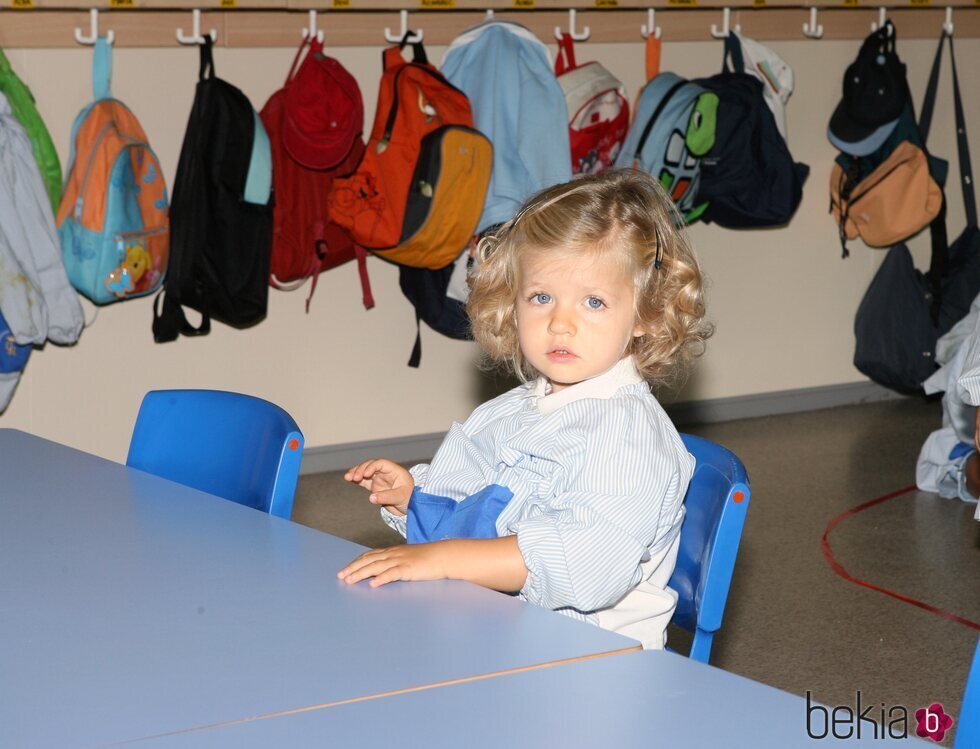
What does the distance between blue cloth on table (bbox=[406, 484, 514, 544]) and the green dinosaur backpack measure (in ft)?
7.66

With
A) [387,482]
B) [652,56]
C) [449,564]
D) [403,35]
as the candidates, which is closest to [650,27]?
[652,56]

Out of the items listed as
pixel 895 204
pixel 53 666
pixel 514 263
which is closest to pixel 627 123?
pixel 895 204

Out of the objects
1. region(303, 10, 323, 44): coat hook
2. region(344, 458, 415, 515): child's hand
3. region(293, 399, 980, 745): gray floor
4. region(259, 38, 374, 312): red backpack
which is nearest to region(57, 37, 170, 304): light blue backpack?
region(259, 38, 374, 312): red backpack

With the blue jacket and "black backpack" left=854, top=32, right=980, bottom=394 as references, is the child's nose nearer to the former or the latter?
the blue jacket

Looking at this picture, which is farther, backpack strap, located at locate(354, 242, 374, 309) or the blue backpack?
the blue backpack

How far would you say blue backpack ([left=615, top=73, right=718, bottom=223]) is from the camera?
4512 millimetres

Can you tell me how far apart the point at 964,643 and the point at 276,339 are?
2.29 metres

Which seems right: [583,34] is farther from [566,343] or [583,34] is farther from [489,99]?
[566,343]

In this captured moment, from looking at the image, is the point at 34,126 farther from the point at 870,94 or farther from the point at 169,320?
the point at 870,94

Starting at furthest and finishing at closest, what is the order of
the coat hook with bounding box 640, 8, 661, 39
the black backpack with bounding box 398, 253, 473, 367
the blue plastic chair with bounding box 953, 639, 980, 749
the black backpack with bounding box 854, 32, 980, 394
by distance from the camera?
the black backpack with bounding box 854, 32, 980, 394
the coat hook with bounding box 640, 8, 661, 39
the black backpack with bounding box 398, 253, 473, 367
the blue plastic chair with bounding box 953, 639, 980, 749

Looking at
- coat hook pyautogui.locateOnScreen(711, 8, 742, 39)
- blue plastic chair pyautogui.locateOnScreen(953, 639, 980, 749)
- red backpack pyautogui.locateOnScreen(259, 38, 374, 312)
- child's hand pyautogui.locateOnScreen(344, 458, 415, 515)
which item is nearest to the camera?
blue plastic chair pyautogui.locateOnScreen(953, 639, 980, 749)

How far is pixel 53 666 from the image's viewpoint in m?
1.14

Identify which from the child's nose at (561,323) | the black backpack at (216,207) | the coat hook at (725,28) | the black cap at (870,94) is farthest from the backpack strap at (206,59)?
the child's nose at (561,323)

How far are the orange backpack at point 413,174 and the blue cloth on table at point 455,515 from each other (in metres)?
2.45
